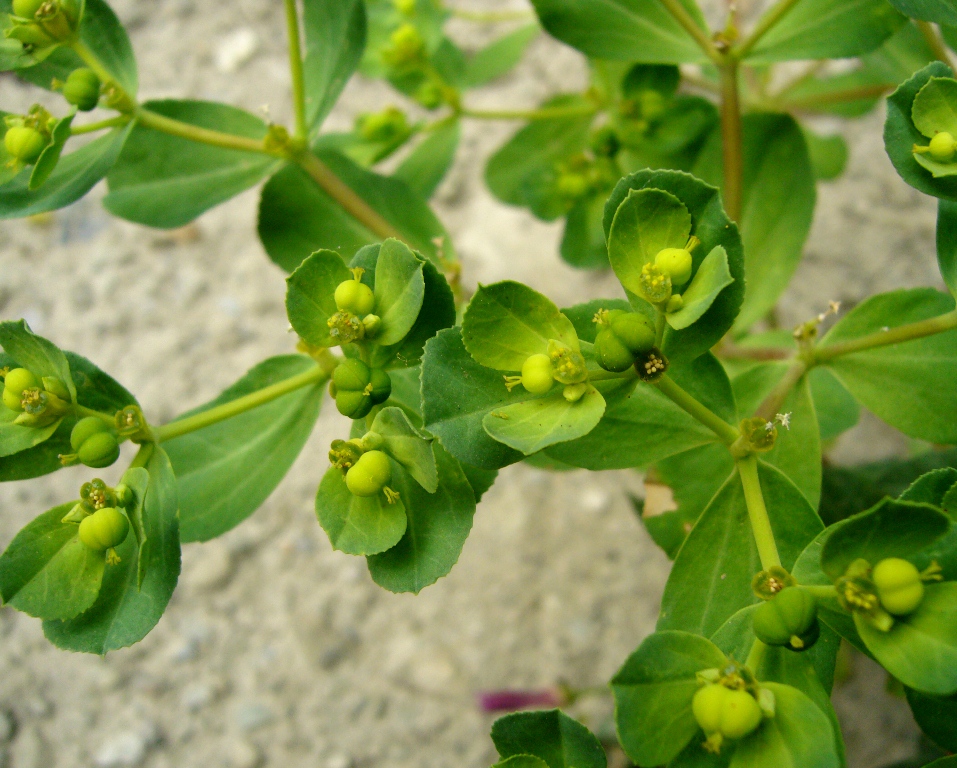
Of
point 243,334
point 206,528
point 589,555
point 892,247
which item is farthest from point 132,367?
point 892,247

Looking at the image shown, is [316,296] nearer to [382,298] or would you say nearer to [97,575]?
[382,298]

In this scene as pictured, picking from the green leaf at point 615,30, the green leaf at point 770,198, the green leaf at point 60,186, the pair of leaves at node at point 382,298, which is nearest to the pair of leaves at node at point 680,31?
the green leaf at point 615,30

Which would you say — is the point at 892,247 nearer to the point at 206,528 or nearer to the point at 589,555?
the point at 589,555

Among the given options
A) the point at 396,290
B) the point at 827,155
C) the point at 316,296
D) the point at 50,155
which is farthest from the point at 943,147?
the point at 827,155

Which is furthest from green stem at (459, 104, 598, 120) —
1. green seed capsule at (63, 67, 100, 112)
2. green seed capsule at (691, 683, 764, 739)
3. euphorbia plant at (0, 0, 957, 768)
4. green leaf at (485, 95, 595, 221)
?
green seed capsule at (691, 683, 764, 739)

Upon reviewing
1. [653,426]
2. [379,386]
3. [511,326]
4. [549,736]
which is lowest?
[549,736]

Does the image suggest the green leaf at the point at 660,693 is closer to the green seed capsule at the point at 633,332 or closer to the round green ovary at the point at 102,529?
the green seed capsule at the point at 633,332

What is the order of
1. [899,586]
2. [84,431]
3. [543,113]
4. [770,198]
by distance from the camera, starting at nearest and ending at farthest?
[899,586] < [84,431] < [770,198] < [543,113]
